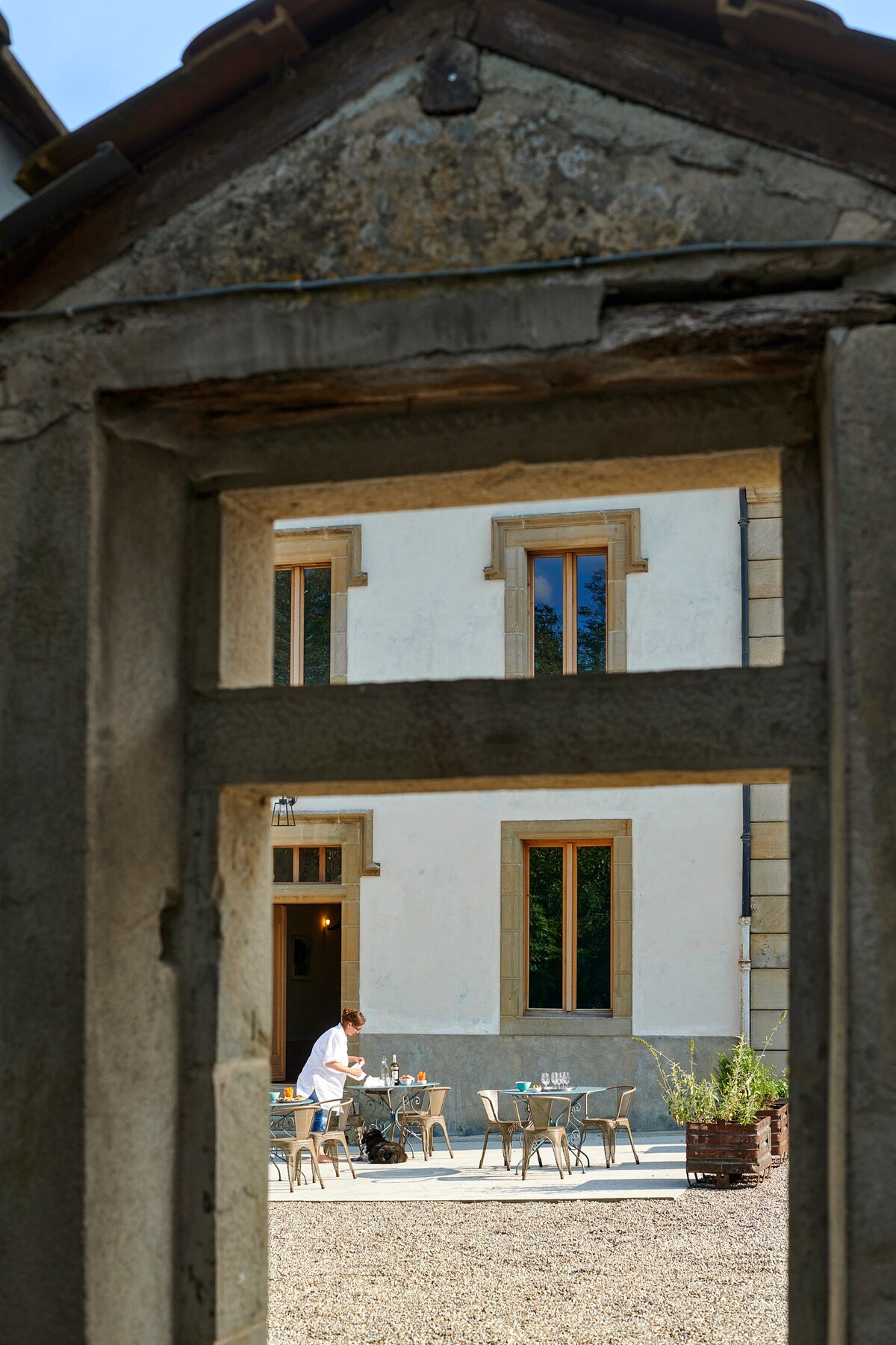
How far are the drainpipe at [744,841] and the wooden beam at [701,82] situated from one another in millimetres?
10239

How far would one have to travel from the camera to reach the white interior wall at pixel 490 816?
14.1 meters

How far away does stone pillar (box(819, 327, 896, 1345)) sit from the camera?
323cm

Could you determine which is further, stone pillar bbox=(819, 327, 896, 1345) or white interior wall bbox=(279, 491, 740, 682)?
white interior wall bbox=(279, 491, 740, 682)

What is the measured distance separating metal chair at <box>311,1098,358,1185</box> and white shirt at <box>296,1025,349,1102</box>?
5.7 inches

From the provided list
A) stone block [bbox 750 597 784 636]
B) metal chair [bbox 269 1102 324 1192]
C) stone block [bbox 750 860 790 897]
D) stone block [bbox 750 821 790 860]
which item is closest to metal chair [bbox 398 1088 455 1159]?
metal chair [bbox 269 1102 324 1192]

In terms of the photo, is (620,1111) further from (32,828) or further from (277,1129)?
(32,828)

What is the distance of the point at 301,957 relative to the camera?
18578 mm

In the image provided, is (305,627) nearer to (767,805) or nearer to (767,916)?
(767,805)

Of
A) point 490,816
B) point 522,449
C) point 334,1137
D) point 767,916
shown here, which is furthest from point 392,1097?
point 522,449

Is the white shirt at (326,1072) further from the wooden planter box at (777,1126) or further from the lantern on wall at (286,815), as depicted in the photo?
the lantern on wall at (286,815)

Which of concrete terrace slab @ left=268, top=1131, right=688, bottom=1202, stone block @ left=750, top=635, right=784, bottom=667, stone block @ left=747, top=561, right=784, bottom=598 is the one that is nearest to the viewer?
concrete terrace slab @ left=268, top=1131, right=688, bottom=1202

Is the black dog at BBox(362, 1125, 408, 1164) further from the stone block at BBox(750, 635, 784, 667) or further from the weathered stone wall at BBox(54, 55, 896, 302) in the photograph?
the weathered stone wall at BBox(54, 55, 896, 302)

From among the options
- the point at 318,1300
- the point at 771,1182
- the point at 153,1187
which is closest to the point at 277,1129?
the point at 771,1182

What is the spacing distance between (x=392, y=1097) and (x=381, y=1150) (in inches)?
72.1
